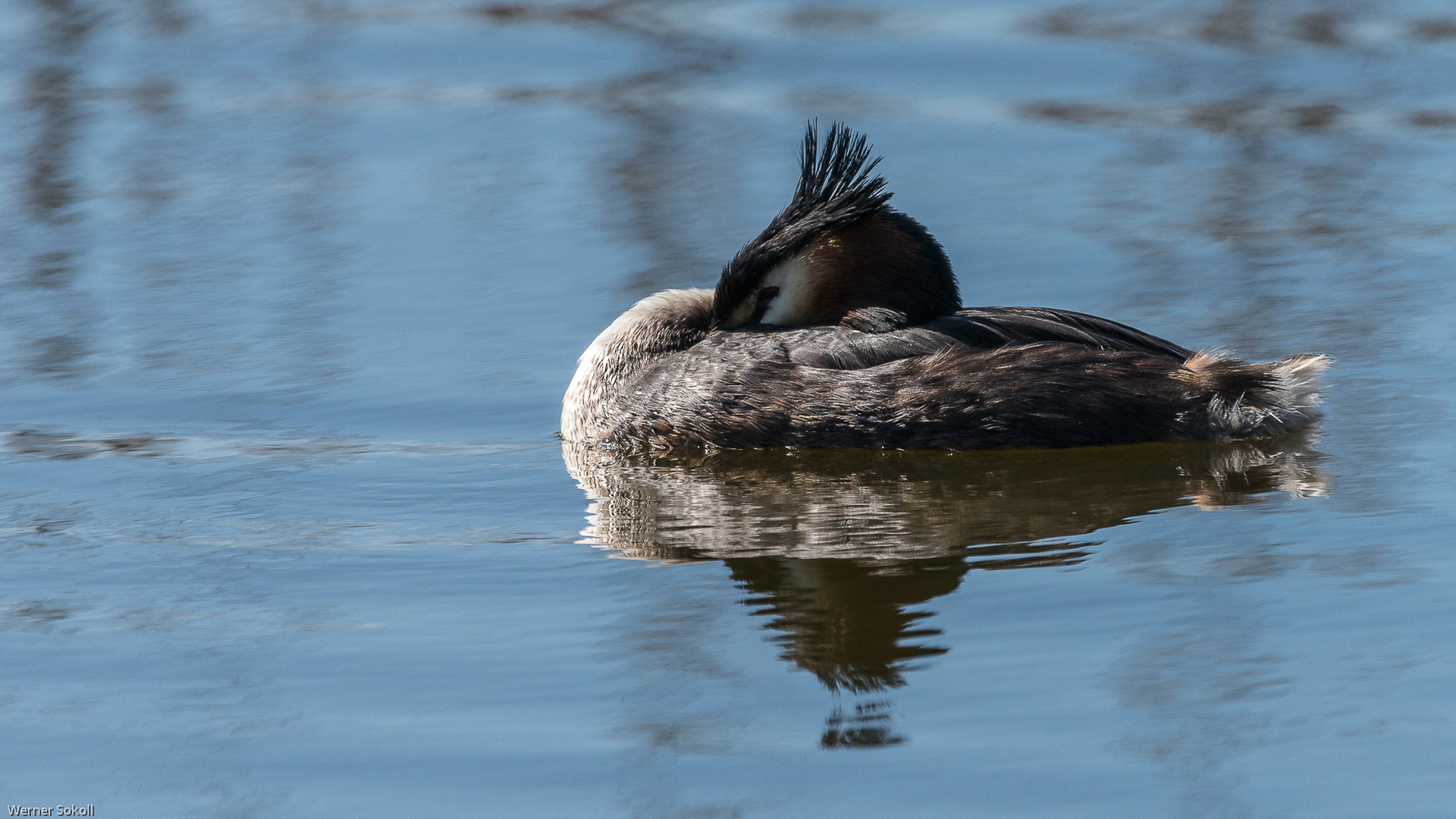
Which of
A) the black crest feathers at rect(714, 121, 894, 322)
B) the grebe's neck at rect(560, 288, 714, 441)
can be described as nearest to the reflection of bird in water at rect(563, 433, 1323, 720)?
the grebe's neck at rect(560, 288, 714, 441)

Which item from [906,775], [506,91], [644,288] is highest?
[506,91]

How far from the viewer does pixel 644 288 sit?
8.98 metres

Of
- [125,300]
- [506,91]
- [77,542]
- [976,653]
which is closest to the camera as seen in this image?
[976,653]

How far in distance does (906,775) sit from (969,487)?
245 cm

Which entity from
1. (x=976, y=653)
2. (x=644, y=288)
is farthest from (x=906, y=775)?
(x=644, y=288)

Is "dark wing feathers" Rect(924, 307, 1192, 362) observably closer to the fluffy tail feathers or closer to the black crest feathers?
the fluffy tail feathers

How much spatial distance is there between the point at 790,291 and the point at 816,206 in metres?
0.38

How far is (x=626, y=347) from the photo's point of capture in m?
7.70

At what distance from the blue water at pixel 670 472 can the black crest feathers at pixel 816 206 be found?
867mm

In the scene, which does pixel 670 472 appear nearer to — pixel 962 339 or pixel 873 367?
pixel 873 367

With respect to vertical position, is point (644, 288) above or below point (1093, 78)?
below

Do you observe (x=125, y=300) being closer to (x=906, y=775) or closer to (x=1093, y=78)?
(x=906, y=775)

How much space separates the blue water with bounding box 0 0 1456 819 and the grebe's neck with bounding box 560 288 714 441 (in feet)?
0.67

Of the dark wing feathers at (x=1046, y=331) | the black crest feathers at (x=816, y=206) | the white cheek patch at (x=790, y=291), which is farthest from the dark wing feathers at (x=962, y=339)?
the black crest feathers at (x=816, y=206)
